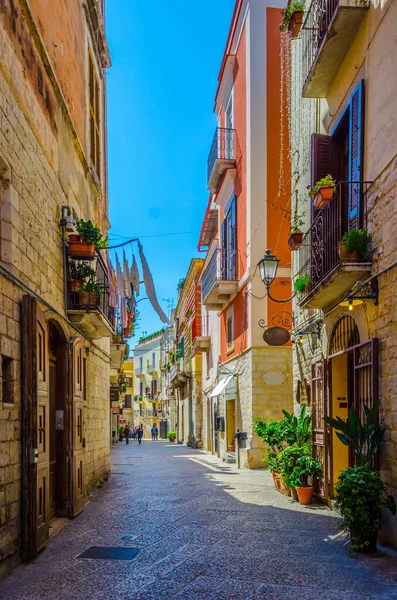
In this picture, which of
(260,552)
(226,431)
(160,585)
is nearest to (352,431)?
(260,552)

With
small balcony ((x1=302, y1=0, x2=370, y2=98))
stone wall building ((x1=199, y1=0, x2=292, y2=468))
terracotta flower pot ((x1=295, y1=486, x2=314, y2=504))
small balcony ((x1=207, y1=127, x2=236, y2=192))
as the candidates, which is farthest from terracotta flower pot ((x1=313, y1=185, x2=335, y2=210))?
small balcony ((x1=207, y1=127, x2=236, y2=192))

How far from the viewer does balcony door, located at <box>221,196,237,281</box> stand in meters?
18.2

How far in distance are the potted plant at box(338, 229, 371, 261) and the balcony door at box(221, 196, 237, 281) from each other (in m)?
10.5

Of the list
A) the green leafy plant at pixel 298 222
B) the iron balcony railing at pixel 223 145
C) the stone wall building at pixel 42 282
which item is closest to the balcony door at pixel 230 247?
the iron balcony railing at pixel 223 145

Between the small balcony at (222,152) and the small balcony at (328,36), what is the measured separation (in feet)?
25.9

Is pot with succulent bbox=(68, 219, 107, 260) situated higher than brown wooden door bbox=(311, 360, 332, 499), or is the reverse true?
pot with succulent bbox=(68, 219, 107, 260)

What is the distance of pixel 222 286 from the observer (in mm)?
18078

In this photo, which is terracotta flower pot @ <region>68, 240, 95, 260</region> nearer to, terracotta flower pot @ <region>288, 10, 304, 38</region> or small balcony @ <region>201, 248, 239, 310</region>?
terracotta flower pot @ <region>288, 10, 304, 38</region>

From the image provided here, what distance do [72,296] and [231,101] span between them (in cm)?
1166

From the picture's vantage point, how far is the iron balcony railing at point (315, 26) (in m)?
8.35

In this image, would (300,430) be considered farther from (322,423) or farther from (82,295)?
(82,295)

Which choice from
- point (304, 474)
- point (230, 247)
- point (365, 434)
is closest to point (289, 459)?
point (304, 474)

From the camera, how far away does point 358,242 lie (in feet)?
24.4

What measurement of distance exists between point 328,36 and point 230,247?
11.1 m
